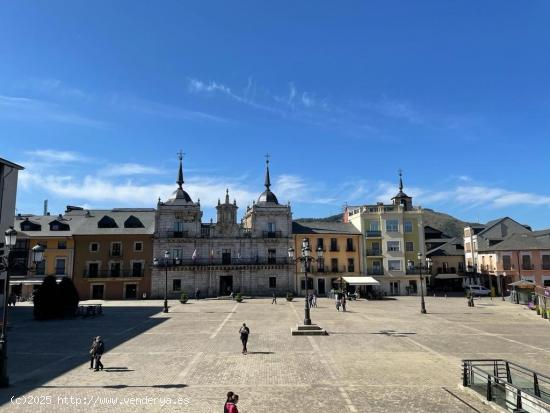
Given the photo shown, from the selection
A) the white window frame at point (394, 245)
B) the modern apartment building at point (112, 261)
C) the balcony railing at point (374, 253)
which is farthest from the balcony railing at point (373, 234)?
the modern apartment building at point (112, 261)

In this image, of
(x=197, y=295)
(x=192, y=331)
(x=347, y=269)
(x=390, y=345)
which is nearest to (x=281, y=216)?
(x=347, y=269)

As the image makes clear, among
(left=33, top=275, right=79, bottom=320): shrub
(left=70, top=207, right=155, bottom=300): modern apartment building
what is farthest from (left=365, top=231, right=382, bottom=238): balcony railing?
(left=33, top=275, right=79, bottom=320): shrub

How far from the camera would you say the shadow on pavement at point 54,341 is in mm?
15219

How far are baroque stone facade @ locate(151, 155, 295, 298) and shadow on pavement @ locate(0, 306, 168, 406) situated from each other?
1947cm

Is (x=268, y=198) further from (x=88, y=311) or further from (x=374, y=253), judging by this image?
(x=88, y=311)

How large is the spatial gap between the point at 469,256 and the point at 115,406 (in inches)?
2651

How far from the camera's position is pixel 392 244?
6194 cm

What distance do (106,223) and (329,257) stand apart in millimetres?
30737

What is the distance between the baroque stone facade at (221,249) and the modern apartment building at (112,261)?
1.63 meters

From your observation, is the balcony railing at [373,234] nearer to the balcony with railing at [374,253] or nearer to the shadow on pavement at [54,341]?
the balcony with railing at [374,253]

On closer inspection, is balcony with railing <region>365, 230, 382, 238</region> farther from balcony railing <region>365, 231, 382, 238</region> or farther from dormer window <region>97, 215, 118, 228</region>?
dormer window <region>97, 215, 118, 228</region>

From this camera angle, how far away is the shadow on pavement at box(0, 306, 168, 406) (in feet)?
49.9

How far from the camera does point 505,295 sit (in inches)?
2264

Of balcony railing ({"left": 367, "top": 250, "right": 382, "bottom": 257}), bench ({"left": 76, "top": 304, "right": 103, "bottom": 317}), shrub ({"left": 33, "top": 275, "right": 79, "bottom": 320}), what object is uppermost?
balcony railing ({"left": 367, "top": 250, "right": 382, "bottom": 257})
